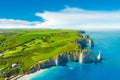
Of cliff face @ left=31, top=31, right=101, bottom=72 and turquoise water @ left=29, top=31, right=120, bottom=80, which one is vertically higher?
cliff face @ left=31, top=31, right=101, bottom=72

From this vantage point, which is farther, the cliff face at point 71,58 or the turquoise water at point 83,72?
the cliff face at point 71,58

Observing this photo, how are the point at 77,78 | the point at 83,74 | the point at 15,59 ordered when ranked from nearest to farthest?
1. the point at 77,78
2. the point at 83,74
3. the point at 15,59

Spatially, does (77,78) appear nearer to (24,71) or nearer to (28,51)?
(24,71)

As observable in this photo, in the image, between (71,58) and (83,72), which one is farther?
(71,58)

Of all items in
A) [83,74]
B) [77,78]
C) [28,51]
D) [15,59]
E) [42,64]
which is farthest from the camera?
[28,51]

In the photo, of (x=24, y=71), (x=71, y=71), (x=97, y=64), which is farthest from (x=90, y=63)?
(x=24, y=71)

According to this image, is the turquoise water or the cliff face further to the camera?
the cliff face

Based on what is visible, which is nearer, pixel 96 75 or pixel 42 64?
pixel 96 75

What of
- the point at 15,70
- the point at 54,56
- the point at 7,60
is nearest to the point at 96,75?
the point at 54,56

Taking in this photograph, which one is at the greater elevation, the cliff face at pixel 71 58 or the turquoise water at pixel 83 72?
the cliff face at pixel 71 58

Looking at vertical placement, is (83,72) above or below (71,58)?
below
